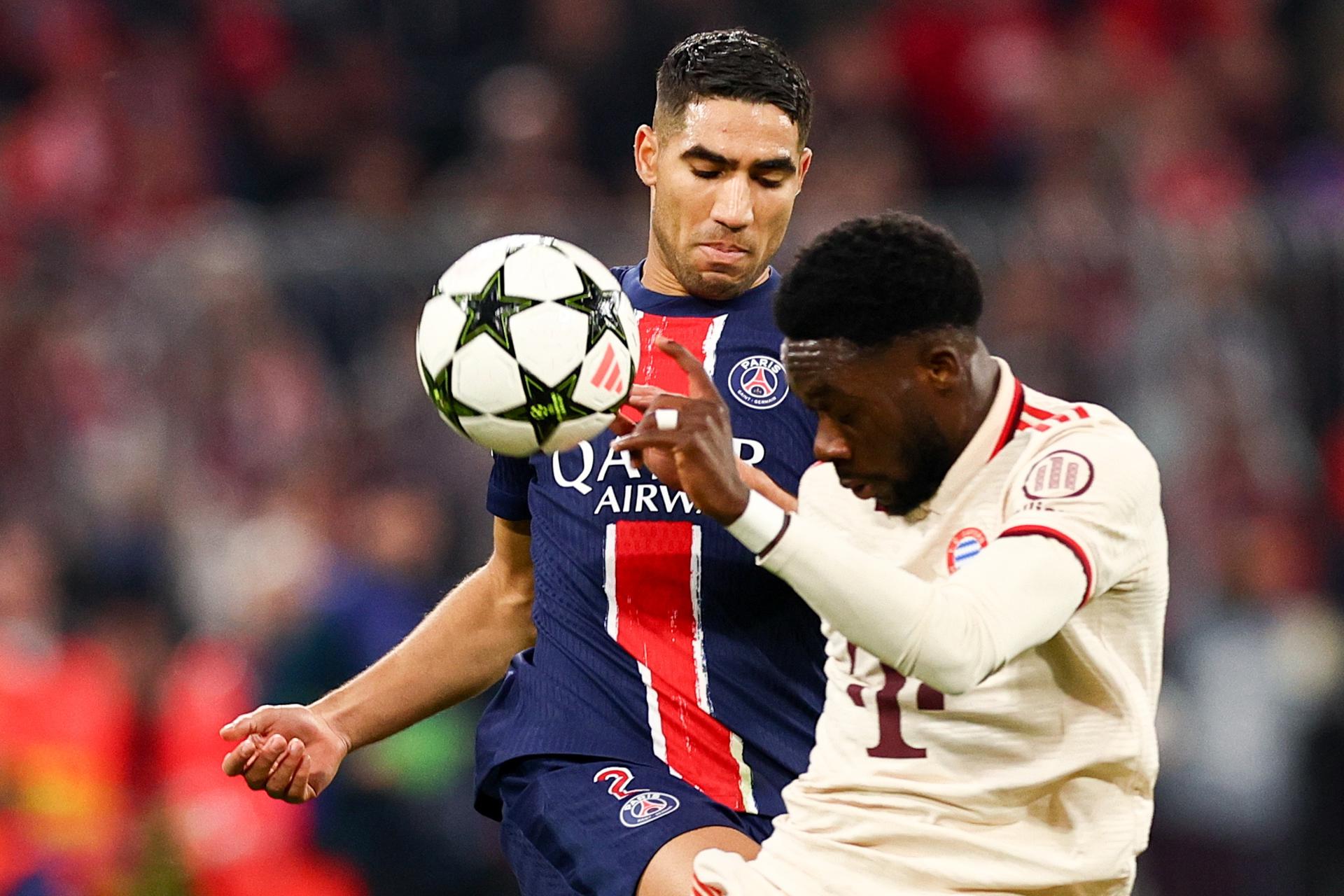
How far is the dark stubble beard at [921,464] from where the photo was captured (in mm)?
3336

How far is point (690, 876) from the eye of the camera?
12.4 feet

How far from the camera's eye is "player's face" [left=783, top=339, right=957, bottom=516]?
3.30 m

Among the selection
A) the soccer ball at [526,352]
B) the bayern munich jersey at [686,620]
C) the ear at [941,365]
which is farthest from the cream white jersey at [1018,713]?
the bayern munich jersey at [686,620]

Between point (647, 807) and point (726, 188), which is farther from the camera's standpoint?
point (726, 188)

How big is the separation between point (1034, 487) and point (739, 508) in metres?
0.46

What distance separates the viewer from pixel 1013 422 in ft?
11.1

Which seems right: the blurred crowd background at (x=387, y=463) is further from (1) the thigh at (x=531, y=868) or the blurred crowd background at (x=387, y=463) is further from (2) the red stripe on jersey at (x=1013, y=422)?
(2) the red stripe on jersey at (x=1013, y=422)

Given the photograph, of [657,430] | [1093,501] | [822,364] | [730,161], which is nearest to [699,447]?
[657,430]

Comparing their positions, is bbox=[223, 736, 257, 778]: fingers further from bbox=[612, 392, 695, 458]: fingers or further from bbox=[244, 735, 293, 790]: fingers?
bbox=[612, 392, 695, 458]: fingers

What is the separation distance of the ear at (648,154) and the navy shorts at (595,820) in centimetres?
125

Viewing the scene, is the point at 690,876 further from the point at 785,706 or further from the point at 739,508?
the point at 739,508

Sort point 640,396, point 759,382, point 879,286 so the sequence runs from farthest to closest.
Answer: point 759,382, point 640,396, point 879,286

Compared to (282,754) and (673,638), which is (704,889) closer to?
(673,638)

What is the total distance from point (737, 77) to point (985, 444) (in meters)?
1.19
